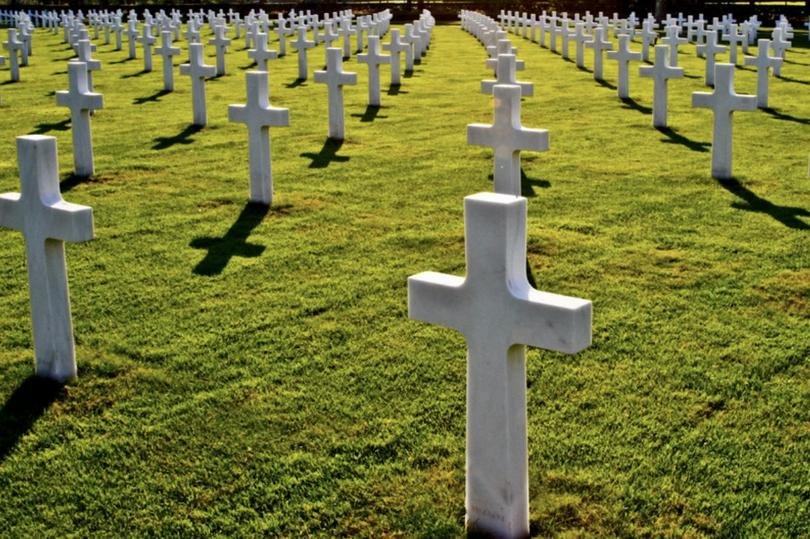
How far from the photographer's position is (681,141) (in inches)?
445

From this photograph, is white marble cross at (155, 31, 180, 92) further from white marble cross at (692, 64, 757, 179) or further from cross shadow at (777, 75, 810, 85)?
cross shadow at (777, 75, 810, 85)

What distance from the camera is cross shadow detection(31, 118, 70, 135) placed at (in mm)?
12461

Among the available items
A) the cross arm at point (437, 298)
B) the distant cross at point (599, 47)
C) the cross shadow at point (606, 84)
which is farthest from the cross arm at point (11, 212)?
the distant cross at point (599, 47)

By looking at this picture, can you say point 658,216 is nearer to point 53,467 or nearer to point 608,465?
point 608,465

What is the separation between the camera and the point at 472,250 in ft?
10.2

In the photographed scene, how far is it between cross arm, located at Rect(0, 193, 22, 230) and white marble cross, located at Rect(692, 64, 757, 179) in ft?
20.2

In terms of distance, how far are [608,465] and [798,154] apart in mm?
7503

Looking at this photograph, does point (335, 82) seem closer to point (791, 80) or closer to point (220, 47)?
point (220, 47)

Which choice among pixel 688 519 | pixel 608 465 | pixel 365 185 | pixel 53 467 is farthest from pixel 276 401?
pixel 365 185

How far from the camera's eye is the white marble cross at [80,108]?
919 cm

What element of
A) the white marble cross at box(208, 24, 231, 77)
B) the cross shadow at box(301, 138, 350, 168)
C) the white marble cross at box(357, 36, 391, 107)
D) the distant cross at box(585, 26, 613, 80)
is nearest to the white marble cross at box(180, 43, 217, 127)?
the cross shadow at box(301, 138, 350, 168)

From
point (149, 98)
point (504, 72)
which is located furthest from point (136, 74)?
point (504, 72)

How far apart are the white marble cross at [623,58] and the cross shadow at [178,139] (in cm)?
593

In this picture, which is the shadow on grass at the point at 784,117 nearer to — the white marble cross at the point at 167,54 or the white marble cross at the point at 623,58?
the white marble cross at the point at 623,58
